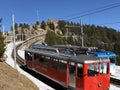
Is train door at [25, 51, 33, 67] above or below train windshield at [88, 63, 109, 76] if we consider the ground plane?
below

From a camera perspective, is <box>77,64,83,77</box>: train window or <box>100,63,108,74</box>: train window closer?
<box>77,64,83,77</box>: train window

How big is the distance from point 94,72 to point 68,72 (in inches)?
72.5

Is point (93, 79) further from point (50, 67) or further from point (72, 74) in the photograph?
point (50, 67)

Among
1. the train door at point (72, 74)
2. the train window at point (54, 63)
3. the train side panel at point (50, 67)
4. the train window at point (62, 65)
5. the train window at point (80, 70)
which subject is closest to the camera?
the train window at point (80, 70)

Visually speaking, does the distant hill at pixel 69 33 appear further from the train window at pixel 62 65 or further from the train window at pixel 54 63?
the train window at pixel 62 65

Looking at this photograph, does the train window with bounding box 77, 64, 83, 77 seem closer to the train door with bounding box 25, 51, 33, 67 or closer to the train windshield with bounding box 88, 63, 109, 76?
the train windshield with bounding box 88, 63, 109, 76

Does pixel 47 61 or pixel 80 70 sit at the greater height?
pixel 80 70

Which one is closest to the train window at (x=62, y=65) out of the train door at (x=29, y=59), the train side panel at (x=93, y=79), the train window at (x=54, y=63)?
the train window at (x=54, y=63)

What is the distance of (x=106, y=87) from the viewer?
50.0 feet

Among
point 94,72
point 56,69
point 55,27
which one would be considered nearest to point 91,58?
point 94,72

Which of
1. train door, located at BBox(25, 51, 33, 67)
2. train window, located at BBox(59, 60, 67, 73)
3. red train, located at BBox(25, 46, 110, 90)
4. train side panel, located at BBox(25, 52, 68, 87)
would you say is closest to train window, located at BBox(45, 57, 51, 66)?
train side panel, located at BBox(25, 52, 68, 87)

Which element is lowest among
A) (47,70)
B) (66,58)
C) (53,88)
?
(53,88)

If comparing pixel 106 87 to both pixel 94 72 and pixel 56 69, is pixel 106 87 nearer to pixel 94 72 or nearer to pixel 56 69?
pixel 94 72

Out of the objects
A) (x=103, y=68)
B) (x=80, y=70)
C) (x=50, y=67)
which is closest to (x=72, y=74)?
(x=80, y=70)
